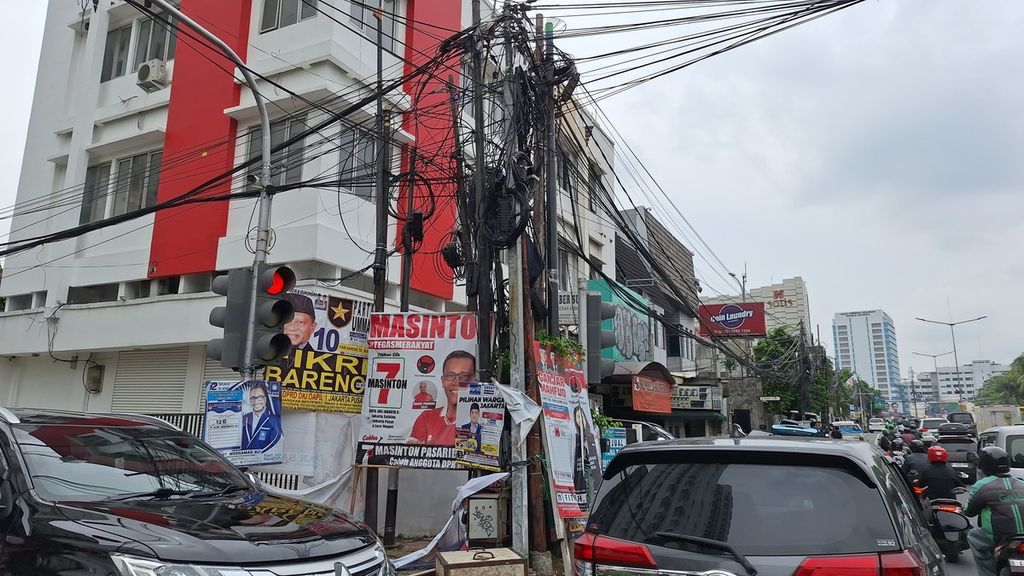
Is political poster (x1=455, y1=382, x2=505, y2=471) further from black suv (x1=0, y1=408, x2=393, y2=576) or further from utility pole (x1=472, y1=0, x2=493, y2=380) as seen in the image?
black suv (x1=0, y1=408, x2=393, y2=576)

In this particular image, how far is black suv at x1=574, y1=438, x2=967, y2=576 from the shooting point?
8.66 ft

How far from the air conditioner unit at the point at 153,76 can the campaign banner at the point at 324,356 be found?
10.4 metres

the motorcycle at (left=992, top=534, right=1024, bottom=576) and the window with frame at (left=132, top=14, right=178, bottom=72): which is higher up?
the window with frame at (left=132, top=14, right=178, bottom=72)

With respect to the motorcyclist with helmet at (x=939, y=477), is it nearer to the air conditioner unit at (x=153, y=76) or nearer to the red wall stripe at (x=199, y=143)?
the red wall stripe at (x=199, y=143)

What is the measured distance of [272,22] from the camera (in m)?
15.3

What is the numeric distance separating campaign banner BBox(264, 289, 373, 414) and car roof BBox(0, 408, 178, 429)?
382 centimetres

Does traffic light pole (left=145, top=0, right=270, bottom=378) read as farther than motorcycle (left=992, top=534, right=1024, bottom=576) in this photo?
Yes

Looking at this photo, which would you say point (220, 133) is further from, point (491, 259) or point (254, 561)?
point (254, 561)

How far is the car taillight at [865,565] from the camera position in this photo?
8.32 ft

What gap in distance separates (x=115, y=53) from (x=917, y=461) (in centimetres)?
2097

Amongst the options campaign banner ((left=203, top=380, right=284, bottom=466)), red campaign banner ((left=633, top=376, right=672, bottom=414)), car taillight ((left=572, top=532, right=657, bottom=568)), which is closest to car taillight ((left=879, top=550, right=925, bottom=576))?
car taillight ((left=572, top=532, right=657, bottom=568))

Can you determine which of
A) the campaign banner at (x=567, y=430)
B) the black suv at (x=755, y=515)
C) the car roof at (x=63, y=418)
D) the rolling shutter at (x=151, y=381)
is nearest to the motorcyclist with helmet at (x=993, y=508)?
the black suv at (x=755, y=515)

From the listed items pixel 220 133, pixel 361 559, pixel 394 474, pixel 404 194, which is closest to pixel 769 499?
pixel 361 559

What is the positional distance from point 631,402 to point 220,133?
1265 centimetres
